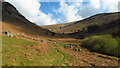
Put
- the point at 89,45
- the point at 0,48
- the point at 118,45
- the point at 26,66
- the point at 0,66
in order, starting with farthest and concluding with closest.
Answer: the point at 89,45 → the point at 118,45 → the point at 0,48 → the point at 26,66 → the point at 0,66

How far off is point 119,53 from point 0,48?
33.0 m

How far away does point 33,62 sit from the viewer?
21.9m

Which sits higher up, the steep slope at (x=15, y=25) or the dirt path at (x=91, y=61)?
the steep slope at (x=15, y=25)

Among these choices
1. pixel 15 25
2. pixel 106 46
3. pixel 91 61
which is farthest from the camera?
pixel 15 25

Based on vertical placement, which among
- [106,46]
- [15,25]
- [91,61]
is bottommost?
[91,61]

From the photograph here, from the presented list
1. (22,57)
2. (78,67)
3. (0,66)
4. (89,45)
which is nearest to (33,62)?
(22,57)

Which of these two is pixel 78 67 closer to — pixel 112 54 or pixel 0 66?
pixel 0 66

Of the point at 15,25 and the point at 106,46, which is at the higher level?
the point at 15,25

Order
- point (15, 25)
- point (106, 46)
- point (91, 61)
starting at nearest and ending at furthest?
point (91, 61) → point (106, 46) → point (15, 25)

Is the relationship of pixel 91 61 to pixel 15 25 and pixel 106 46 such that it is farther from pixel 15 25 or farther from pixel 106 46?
pixel 15 25

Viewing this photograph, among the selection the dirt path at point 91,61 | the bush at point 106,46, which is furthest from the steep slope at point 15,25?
the dirt path at point 91,61

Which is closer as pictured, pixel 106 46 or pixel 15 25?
pixel 106 46

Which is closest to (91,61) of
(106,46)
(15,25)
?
(106,46)

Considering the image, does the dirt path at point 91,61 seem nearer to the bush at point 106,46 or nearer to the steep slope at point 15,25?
the bush at point 106,46
